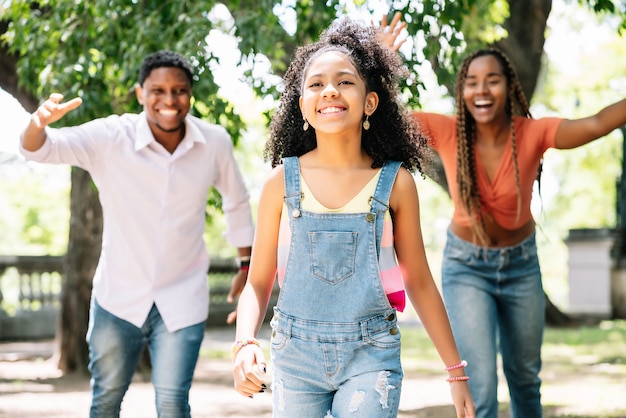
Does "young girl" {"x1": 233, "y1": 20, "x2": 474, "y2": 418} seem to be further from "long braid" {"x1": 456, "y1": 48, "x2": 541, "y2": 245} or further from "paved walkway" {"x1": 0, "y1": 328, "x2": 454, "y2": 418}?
"paved walkway" {"x1": 0, "y1": 328, "x2": 454, "y2": 418}

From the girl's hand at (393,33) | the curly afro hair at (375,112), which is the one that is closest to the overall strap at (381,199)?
the curly afro hair at (375,112)

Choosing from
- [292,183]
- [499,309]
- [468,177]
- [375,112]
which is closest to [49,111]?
[292,183]

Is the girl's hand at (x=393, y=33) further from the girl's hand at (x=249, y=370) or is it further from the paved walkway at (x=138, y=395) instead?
the paved walkway at (x=138, y=395)

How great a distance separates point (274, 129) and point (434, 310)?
0.95 meters

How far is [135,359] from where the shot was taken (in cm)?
457

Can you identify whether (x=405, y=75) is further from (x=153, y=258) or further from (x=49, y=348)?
(x=49, y=348)

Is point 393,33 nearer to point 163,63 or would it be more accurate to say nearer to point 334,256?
point 163,63

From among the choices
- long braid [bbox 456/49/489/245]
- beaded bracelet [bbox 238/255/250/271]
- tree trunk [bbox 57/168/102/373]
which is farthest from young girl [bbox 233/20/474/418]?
tree trunk [bbox 57/168/102/373]

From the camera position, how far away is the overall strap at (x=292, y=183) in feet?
10.5

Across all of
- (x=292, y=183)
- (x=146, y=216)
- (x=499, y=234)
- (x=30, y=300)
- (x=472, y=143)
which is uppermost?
(x=472, y=143)

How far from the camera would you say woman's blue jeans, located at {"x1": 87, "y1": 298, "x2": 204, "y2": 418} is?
4387 millimetres

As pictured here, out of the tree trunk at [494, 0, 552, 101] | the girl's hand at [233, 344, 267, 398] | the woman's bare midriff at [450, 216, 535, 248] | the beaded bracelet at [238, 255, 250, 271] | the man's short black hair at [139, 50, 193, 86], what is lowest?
the girl's hand at [233, 344, 267, 398]

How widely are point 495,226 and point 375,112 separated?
1.57 m

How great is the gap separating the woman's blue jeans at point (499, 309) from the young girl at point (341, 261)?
1457mm
